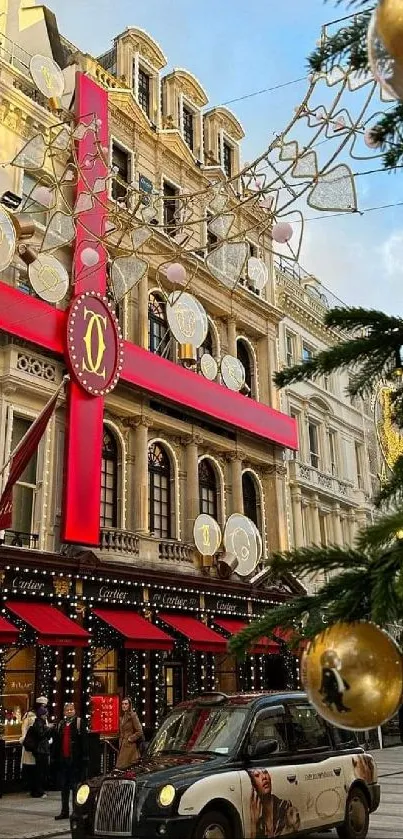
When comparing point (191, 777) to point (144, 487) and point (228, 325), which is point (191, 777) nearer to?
point (144, 487)

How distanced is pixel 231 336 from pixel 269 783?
20.4 meters

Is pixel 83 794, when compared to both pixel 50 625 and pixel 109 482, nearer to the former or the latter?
pixel 50 625

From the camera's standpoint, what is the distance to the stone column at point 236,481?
84.4 feet

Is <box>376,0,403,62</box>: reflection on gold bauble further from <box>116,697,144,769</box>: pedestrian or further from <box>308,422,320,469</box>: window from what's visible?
<box>308,422,320,469</box>: window

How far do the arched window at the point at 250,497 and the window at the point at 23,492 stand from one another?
1028 cm

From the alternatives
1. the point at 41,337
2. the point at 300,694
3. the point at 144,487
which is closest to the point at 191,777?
the point at 300,694

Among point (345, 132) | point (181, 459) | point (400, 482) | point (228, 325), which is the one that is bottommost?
point (400, 482)

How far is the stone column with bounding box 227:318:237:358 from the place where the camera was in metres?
27.4

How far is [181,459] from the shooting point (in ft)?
79.2

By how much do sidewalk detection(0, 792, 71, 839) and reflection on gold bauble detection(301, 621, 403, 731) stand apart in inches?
381

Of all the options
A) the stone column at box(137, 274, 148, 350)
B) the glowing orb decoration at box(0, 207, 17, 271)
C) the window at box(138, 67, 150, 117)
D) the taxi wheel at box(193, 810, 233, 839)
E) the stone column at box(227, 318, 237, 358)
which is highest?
the window at box(138, 67, 150, 117)

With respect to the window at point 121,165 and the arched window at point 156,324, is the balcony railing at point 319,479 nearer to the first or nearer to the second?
the arched window at point 156,324

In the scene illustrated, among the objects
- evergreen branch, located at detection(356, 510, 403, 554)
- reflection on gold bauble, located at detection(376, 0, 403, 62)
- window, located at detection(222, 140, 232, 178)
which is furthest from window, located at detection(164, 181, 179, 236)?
evergreen branch, located at detection(356, 510, 403, 554)

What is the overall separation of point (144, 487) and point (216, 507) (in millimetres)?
4590
